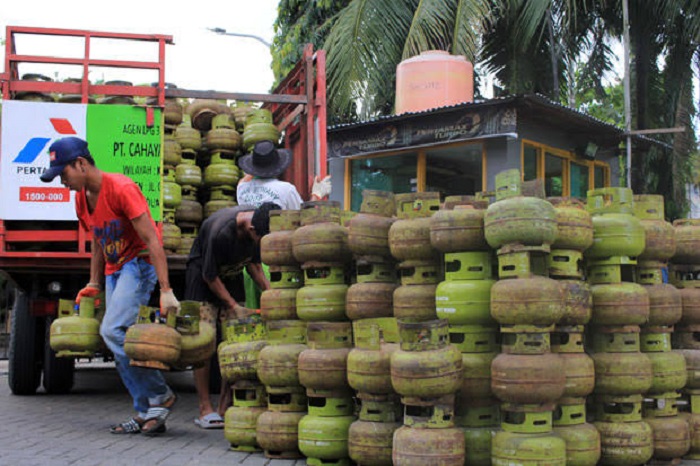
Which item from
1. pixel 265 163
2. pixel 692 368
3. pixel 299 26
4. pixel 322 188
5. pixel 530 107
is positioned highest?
pixel 299 26

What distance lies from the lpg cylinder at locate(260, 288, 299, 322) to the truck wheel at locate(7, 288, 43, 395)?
4.22 metres

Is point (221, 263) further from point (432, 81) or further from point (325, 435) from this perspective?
point (432, 81)

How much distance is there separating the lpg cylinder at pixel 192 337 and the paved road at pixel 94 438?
1.97ft

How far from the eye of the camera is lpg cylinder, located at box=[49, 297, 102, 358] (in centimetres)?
636

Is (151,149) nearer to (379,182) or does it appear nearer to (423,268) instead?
(423,268)

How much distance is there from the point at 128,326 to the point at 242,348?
38.1 inches

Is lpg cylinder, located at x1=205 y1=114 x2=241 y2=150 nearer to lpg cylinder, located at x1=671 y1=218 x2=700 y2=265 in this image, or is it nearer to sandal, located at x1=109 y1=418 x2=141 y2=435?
sandal, located at x1=109 y1=418 x2=141 y2=435

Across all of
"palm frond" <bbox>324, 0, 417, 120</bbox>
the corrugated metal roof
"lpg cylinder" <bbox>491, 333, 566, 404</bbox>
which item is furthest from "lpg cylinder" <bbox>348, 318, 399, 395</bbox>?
"palm frond" <bbox>324, 0, 417, 120</bbox>

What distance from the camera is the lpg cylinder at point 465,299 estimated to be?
4.77 metres

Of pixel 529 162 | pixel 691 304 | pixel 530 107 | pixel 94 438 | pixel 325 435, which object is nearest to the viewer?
pixel 325 435

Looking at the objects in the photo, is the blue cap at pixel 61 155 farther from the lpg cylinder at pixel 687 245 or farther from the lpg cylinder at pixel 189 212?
the lpg cylinder at pixel 687 245

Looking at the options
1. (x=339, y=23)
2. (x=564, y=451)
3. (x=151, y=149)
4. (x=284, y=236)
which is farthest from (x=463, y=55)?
(x=564, y=451)

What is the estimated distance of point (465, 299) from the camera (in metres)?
4.77

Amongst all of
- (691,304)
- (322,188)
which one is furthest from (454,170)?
(691,304)
